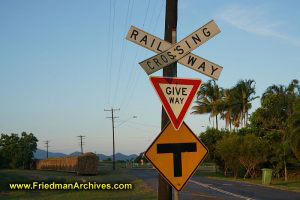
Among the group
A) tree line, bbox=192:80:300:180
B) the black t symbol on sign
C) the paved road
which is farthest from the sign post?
tree line, bbox=192:80:300:180

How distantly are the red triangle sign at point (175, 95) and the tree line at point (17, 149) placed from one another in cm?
6544

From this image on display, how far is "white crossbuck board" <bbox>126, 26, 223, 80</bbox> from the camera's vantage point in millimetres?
7031

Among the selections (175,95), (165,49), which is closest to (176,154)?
(175,95)

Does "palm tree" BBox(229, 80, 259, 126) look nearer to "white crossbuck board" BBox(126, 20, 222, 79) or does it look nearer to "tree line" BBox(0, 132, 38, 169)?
"tree line" BBox(0, 132, 38, 169)

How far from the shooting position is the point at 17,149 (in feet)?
228

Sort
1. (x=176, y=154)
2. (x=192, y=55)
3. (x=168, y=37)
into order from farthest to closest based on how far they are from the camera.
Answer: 1. (x=168, y=37)
2. (x=192, y=55)
3. (x=176, y=154)

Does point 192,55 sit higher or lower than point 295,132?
higher

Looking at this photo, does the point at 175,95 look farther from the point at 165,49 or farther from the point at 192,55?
the point at 165,49

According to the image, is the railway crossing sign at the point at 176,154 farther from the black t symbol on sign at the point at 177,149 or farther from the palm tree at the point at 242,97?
the palm tree at the point at 242,97

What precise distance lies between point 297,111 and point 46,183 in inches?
723

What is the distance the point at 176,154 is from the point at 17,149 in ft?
220

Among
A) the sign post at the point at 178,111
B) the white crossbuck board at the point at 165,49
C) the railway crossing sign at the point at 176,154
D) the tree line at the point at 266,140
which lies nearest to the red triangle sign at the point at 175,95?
the sign post at the point at 178,111

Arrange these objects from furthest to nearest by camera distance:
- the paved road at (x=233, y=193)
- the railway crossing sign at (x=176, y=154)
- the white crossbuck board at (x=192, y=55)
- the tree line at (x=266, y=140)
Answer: the tree line at (x=266, y=140) < the paved road at (x=233, y=193) < the white crossbuck board at (x=192, y=55) < the railway crossing sign at (x=176, y=154)

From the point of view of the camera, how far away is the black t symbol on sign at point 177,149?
21.0 ft
